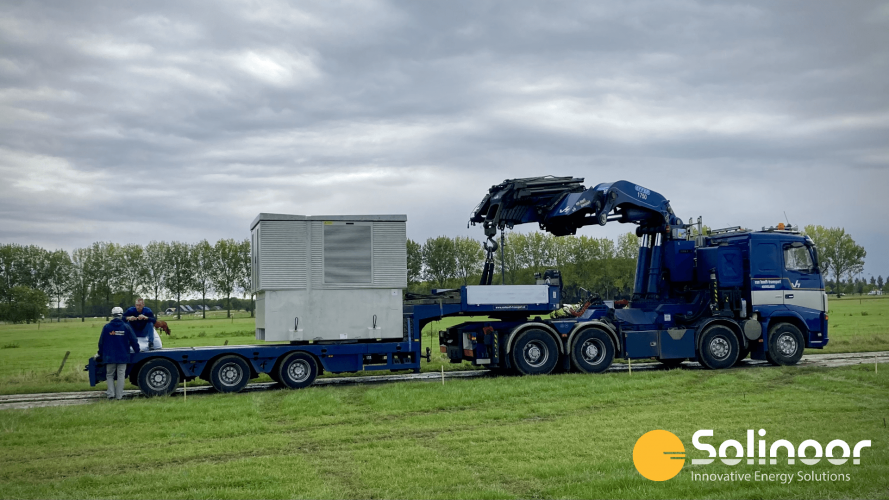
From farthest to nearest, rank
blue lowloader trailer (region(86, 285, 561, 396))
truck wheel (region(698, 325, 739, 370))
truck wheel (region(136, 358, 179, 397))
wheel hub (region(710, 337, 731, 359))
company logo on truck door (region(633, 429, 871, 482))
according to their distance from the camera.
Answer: wheel hub (region(710, 337, 731, 359))
truck wheel (region(698, 325, 739, 370))
blue lowloader trailer (region(86, 285, 561, 396))
truck wheel (region(136, 358, 179, 397))
company logo on truck door (region(633, 429, 871, 482))

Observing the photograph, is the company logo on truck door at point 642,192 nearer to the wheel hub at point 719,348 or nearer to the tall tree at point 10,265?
the wheel hub at point 719,348

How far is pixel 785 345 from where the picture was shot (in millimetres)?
21906

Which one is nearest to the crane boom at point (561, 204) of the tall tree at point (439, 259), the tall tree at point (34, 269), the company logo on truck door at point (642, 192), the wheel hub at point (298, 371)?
the company logo on truck door at point (642, 192)

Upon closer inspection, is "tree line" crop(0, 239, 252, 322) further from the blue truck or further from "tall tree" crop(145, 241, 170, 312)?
the blue truck

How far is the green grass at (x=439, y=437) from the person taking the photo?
27.7ft

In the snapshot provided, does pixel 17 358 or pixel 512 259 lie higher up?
pixel 512 259

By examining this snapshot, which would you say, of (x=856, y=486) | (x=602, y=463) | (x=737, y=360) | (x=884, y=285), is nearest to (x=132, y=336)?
(x=602, y=463)

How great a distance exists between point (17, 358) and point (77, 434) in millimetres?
26294

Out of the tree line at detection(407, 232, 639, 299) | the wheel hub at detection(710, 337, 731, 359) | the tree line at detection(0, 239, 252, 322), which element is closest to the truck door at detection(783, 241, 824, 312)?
the wheel hub at detection(710, 337, 731, 359)

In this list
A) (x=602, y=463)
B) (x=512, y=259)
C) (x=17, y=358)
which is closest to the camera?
(x=602, y=463)

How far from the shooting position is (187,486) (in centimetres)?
866

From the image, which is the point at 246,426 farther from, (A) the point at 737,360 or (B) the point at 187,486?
(A) the point at 737,360

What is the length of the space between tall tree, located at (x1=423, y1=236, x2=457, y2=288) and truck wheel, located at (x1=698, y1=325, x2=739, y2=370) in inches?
1887

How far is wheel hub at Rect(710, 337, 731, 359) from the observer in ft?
70.4
